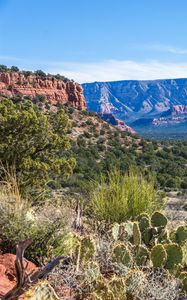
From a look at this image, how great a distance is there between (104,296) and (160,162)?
41.4m

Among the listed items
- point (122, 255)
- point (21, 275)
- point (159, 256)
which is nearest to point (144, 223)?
point (159, 256)

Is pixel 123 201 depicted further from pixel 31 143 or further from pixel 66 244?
pixel 31 143

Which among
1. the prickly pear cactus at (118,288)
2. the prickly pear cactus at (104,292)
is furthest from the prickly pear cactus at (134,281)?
the prickly pear cactus at (104,292)

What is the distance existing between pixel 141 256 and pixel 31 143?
12370 mm

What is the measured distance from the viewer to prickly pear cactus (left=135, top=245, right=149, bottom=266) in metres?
4.68

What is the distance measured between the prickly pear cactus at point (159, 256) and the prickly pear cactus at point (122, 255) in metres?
0.27

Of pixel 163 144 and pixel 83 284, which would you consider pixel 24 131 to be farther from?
pixel 163 144

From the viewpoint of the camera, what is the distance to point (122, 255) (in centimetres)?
449

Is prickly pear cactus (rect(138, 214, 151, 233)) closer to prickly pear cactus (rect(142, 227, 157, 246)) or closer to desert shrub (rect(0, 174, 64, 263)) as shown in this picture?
prickly pear cactus (rect(142, 227, 157, 246))

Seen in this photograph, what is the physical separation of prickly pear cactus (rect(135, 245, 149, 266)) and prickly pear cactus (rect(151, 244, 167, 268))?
0.29ft

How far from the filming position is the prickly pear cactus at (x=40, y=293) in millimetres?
3199

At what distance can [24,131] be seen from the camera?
53.9 ft

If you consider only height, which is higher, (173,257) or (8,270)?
(8,270)

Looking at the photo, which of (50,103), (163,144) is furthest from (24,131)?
(50,103)
